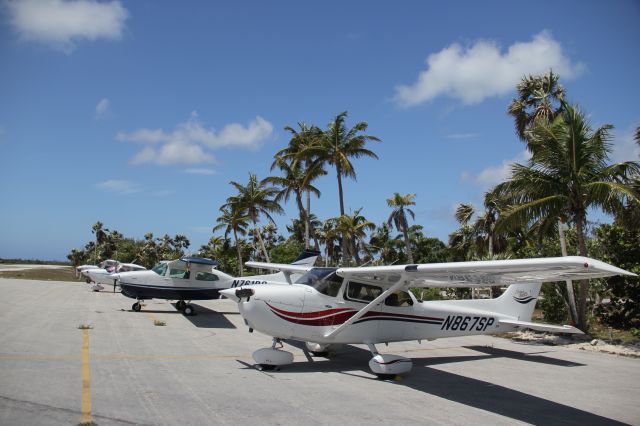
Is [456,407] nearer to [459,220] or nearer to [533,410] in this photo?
[533,410]

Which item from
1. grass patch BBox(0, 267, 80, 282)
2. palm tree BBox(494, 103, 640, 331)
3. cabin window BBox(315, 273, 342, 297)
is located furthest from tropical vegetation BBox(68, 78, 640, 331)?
grass patch BBox(0, 267, 80, 282)

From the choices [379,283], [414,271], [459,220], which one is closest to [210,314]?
[379,283]

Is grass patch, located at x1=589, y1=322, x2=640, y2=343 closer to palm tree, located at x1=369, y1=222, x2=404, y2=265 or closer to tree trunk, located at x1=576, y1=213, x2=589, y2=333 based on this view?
tree trunk, located at x1=576, y1=213, x2=589, y2=333

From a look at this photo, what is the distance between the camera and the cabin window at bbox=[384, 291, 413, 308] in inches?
405

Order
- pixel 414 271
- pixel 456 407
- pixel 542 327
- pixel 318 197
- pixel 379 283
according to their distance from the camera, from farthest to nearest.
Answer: pixel 318 197, pixel 542 327, pixel 379 283, pixel 414 271, pixel 456 407

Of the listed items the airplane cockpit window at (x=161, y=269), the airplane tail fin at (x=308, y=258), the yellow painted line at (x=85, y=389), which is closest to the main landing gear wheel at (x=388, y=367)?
the yellow painted line at (x=85, y=389)

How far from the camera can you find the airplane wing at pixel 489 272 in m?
6.22

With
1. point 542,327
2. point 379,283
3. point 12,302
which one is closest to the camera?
point 379,283

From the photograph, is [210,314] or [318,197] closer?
[210,314]

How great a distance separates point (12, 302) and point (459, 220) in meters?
28.1

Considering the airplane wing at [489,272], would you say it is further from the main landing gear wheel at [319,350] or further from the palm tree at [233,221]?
the palm tree at [233,221]

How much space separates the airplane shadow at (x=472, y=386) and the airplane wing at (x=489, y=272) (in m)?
1.98

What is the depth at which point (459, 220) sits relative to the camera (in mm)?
33250

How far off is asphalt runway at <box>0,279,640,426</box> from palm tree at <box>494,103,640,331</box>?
4376 mm
